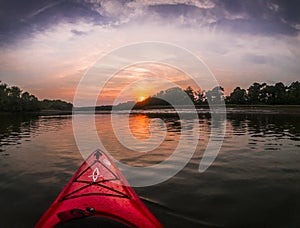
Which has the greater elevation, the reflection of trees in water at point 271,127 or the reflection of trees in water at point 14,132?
the reflection of trees in water at point 14,132

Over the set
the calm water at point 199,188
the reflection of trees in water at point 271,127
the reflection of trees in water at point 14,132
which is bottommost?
the calm water at point 199,188

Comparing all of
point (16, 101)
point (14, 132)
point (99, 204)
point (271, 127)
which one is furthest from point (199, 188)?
Answer: point (16, 101)

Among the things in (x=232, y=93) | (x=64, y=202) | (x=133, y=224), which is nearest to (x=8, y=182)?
(x=64, y=202)

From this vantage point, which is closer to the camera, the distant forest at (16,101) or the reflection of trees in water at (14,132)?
the reflection of trees in water at (14,132)

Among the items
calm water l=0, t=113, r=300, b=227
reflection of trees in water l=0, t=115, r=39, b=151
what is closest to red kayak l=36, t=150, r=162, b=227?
calm water l=0, t=113, r=300, b=227

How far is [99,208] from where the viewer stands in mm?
3980

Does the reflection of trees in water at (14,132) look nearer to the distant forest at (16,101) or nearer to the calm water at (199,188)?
the calm water at (199,188)

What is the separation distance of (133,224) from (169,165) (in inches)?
242

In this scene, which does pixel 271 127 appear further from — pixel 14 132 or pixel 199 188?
pixel 14 132

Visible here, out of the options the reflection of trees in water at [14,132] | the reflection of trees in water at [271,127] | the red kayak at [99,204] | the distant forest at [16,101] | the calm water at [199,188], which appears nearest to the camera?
the red kayak at [99,204]

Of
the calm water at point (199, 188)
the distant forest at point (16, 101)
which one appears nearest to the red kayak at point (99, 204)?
the calm water at point (199, 188)

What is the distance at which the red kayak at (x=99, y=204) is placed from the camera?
3818 millimetres

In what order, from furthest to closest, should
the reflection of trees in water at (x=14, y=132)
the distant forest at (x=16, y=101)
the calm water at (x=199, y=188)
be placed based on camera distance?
the distant forest at (x=16, y=101)
the reflection of trees in water at (x=14, y=132)
the calm water at (x=199, y=188)

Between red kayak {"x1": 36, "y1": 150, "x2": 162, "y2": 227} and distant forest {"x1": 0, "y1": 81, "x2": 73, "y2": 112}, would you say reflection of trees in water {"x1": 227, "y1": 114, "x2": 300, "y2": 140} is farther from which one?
distant forest {"x1": 0, "y1": 81, "x2": 73, "y2": 112}
